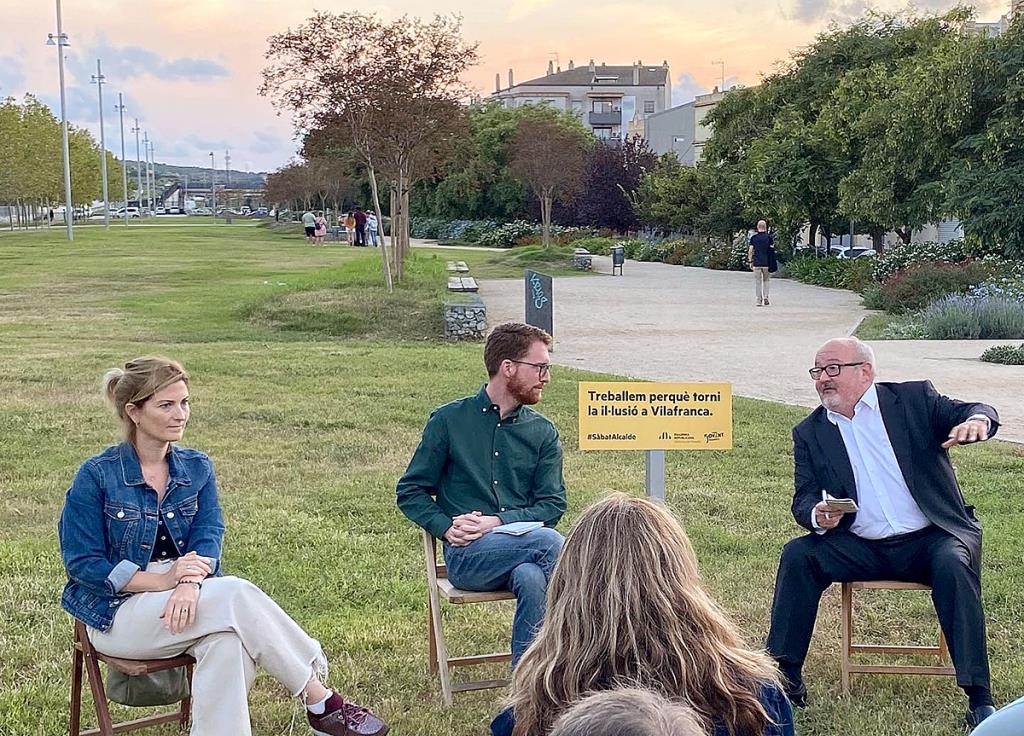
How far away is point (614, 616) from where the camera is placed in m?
2.67

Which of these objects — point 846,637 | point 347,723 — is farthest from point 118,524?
point 846,637

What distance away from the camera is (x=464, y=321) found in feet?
56.1

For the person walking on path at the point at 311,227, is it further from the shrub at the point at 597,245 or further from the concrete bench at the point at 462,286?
the concrete bench at the point at 462,286

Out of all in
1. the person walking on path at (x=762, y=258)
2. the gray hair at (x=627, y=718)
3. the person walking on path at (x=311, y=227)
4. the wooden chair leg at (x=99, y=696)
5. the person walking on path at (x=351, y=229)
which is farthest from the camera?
the person walking on path at (x=311, y=227)

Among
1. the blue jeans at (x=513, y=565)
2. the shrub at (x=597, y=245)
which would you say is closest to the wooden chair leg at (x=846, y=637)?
the blue jeans at (x=513, y=565)

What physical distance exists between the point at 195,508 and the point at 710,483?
178 inches

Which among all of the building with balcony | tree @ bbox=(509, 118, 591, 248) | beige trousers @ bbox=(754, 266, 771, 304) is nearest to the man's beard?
beige trousers @ bbox=(754, 266, 771, 304)

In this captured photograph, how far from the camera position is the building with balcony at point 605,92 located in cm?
12762

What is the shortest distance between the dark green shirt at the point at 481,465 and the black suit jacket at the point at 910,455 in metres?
1.03

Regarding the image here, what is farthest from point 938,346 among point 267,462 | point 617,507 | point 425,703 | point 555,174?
point 555,174

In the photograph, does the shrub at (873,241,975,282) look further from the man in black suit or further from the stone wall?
the man in black suit

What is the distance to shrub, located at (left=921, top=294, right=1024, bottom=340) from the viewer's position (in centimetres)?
1738

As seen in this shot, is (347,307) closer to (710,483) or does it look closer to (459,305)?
(459,305)

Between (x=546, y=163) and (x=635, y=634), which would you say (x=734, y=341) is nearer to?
(x=635, y=634)
